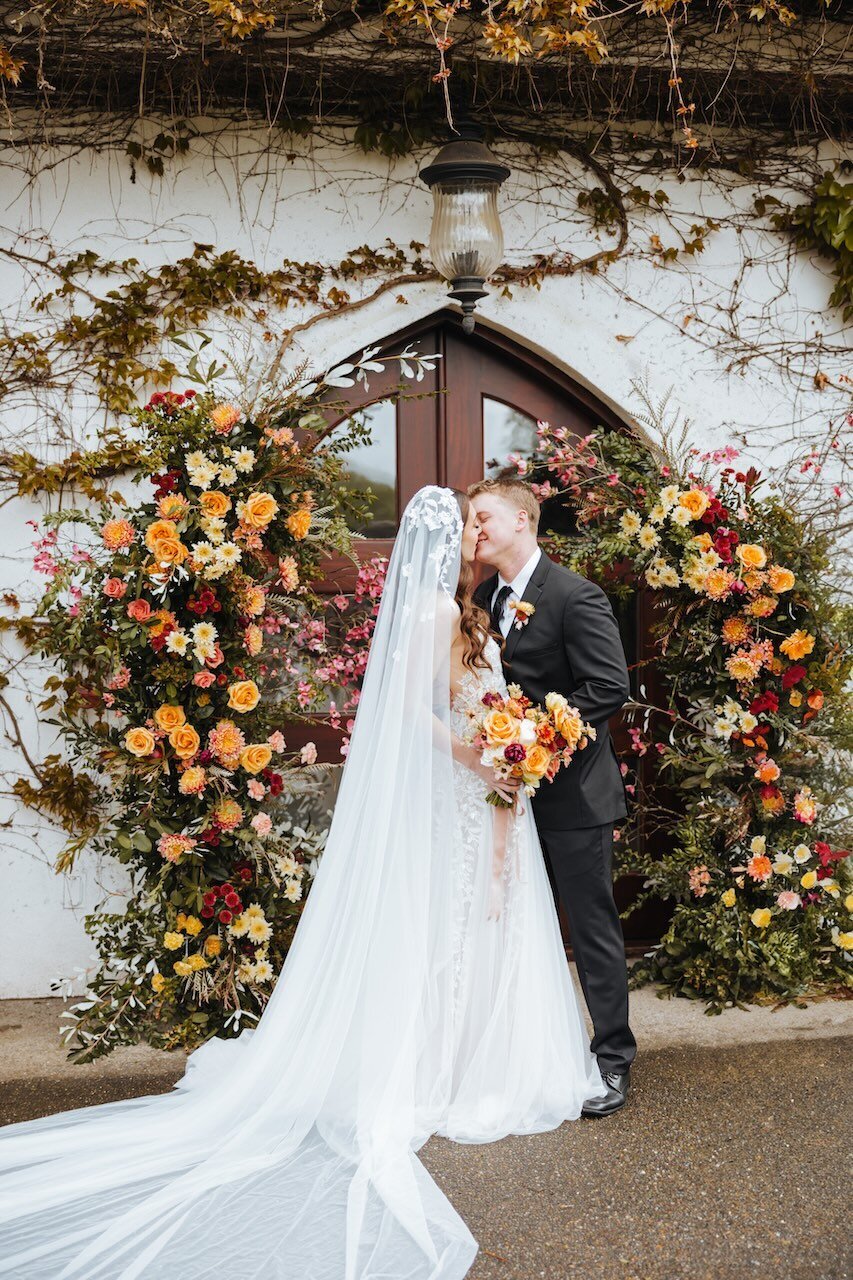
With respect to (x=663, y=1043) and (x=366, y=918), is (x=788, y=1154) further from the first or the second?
(x=366, y=918)

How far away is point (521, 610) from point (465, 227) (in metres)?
1.81

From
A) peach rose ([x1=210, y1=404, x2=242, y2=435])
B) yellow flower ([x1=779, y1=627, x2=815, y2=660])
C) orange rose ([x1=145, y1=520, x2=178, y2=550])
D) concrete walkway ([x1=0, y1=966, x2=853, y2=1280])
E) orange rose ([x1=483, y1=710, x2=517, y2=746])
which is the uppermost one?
peach rose ([x1=210, y1=404, x2=242, y2=435])

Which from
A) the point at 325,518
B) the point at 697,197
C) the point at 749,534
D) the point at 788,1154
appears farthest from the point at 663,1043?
the point at 697,197

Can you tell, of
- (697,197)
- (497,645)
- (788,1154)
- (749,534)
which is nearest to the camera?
(788,1154)

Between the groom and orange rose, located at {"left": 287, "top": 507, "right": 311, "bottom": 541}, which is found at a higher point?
orange rose, located at {"left": 287, "top": 507, "right": 311, "bottom": 541}

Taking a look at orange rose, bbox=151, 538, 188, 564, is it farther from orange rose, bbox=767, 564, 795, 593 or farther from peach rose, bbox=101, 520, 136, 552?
orange rose, bbox=767, 564, 795, 593

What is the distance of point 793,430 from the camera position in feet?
16.6

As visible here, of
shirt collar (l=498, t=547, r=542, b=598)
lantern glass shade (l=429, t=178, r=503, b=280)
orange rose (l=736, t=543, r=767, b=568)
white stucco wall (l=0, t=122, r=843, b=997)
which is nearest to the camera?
shirt collar (l=498, t=547, r=542, b=598)

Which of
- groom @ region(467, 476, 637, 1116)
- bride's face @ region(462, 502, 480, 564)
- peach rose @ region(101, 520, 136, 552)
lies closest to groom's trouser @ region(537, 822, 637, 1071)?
groom @ region(467, 476, 637, 1116)

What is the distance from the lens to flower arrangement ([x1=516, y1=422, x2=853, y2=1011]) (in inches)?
171

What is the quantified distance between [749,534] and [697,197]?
169cm

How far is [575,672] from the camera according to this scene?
3529mm

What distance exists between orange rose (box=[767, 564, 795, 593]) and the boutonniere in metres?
1.18

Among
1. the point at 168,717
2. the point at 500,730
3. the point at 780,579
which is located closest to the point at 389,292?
the point at 780,579
